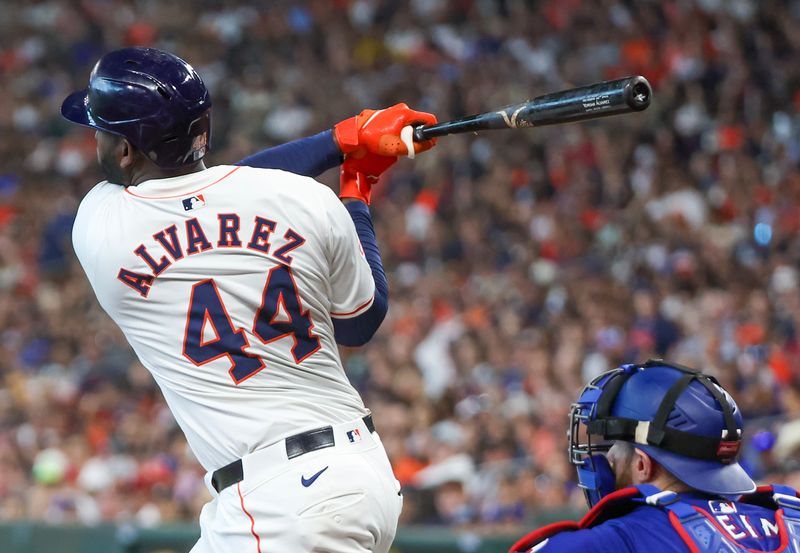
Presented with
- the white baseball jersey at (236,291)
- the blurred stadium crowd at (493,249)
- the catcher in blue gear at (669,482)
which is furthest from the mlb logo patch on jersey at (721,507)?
the blurred stadium crowd at (493,249)

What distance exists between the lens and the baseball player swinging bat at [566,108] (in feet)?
8.71

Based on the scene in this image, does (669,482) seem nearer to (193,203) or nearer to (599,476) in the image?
(599,476)

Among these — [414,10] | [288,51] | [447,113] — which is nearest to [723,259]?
[447,113]

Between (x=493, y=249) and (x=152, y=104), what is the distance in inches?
Result: 294

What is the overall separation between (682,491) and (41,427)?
8883mm

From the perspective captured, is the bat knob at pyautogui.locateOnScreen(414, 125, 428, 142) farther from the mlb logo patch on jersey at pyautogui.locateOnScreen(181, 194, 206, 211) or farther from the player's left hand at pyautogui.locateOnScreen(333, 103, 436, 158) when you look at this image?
the mlb logo patch on jersey at pyautogui.locateOnScreen(181, 194, 206, 211)

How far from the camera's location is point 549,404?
26.0 ft

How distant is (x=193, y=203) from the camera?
272 cm

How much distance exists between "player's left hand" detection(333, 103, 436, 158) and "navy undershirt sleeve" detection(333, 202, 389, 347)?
0.22 meters

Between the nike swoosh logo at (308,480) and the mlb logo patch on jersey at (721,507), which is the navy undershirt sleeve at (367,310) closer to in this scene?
the nike swoosh logo at (308,480)

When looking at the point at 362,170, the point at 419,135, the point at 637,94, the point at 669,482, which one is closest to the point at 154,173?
the point at 362,170

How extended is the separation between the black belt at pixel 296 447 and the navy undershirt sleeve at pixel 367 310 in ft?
0.87

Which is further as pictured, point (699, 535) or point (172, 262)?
point (172, 262)

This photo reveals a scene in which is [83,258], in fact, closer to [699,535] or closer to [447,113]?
[699,535]
